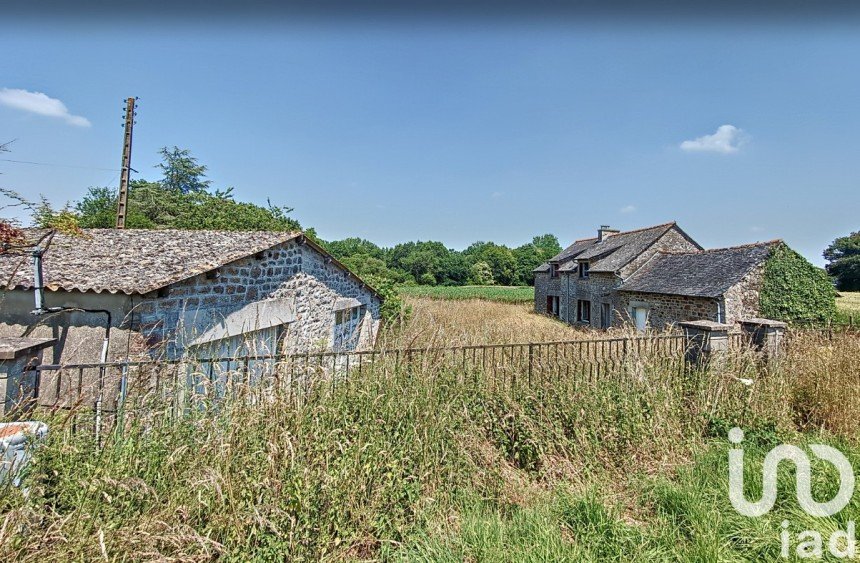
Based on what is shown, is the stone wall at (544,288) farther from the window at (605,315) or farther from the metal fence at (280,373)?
the metal fence at (280,373)

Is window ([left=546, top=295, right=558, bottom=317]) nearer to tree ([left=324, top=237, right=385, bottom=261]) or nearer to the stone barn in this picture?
the stone barn

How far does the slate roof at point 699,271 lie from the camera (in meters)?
14.2

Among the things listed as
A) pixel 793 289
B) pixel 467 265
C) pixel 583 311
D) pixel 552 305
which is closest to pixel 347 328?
pixel 793 289

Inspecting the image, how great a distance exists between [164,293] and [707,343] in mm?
8400

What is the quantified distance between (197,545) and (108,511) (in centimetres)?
66

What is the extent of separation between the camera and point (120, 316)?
16.9 feet

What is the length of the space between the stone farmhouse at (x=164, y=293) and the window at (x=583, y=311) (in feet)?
63.4

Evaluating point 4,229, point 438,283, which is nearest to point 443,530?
point 4,229

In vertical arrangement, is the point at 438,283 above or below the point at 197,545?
above

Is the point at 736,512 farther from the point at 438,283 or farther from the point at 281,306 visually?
the point at 438,283

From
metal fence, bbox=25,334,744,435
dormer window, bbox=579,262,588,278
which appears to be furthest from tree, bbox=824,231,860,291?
metal fence, bbox=25,334,744,435

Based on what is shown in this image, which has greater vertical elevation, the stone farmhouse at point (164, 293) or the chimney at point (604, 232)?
the chimney at point (604, 232)

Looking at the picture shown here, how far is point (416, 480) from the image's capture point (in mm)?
3324

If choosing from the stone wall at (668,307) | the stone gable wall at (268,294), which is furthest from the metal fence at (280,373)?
the stone wall at (668,307)
